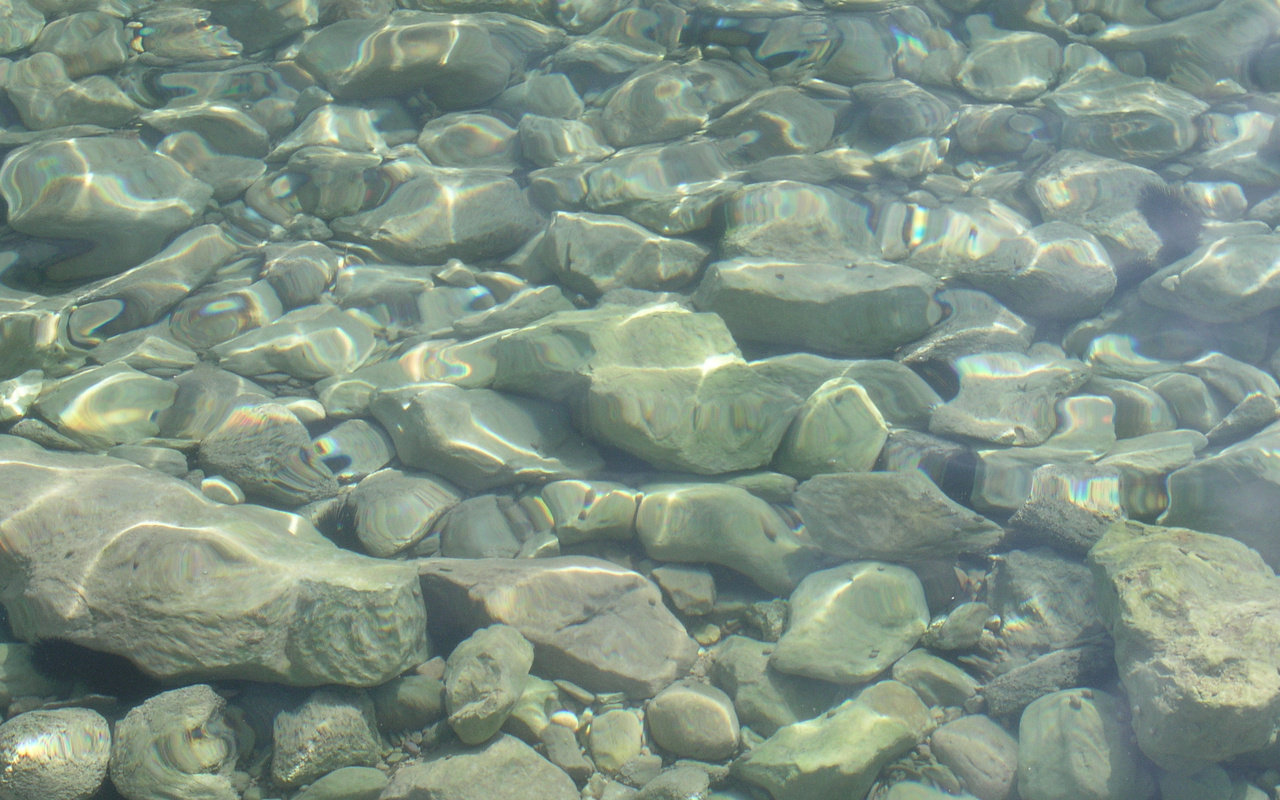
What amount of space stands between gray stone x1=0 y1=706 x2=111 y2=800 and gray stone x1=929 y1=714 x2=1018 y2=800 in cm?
221

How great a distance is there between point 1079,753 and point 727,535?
1170 mm

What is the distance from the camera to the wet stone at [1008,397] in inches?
128

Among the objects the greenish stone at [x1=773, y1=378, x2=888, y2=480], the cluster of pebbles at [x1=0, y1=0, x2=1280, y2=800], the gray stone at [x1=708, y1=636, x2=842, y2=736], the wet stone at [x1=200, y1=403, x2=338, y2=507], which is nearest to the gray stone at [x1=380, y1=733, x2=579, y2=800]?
the cluster of pebbles at [x1=0, y1=0, x2=1280, y2=800]

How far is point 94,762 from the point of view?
2.20 m

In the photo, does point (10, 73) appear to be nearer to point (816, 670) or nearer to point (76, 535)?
point (76, 535)

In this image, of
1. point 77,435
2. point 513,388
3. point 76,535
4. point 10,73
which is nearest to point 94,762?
point 76,535

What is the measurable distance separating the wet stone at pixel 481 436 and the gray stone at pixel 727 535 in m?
0.41

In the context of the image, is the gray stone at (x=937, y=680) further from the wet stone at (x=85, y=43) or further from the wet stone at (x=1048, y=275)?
the wet stone at (x=85, y=43)

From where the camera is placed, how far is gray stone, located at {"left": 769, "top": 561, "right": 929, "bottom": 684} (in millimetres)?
2502

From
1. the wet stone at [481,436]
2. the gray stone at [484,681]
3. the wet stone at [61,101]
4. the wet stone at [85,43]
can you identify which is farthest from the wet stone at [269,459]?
the wet stone at [85,43]

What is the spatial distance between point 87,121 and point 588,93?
9.83ft

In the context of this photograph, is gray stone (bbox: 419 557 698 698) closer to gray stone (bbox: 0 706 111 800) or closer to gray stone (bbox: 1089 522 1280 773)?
gray stone (bbox: 0 706 111 800)

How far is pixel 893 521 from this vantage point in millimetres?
2742

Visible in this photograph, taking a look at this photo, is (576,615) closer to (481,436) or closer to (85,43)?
(481,436)
